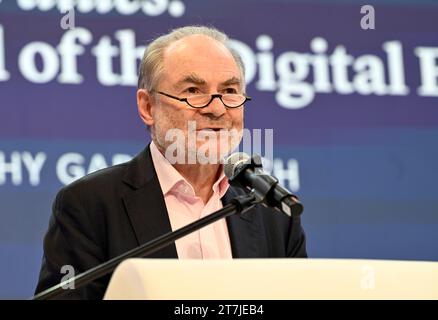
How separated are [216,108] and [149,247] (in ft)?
2.89

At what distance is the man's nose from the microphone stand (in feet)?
2.43

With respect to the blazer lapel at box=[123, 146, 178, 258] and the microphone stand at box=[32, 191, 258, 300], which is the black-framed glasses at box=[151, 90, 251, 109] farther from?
the microphone stand at box=[32, 191, 258, 300]

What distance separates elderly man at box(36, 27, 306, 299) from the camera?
2.36 m

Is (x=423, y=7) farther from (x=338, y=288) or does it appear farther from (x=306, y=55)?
(x=338, y=288)

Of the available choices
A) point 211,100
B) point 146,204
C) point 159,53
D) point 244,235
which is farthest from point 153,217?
point 159,53

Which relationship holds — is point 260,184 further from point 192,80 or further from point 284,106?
point 284,106

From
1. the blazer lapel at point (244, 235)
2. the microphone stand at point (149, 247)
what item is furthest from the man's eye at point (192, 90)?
the microphone stand at point (149, 247)

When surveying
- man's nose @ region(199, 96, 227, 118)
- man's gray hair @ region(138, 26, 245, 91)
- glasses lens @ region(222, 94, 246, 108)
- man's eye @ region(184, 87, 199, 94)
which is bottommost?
man's nose @ region(199, 96, 227, 118)

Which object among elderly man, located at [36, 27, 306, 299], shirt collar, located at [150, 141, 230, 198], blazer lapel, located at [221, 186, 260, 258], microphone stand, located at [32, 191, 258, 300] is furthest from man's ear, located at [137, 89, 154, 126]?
microphone stand, located at [32, 191, 258, 300]

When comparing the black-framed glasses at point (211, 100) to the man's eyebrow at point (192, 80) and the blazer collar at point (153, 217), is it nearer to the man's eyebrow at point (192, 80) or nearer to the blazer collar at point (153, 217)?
the man's eyebrow at point (192, 80)

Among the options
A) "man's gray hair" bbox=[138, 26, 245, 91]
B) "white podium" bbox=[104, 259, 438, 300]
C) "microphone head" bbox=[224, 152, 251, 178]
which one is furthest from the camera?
"man's gray hair" bbox=[138, 26, 245, 91]

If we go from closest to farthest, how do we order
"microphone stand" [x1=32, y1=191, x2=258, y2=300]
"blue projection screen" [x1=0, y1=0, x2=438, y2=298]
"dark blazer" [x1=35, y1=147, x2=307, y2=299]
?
"microphone stand" [x1=32, y1=191, x2=258, y2=300] → "dark blazer" [x1=35, y1=147, x2=307, y2=299] → "blue projection screen" [x1=0, y1=0, x2=438, y2=298]
